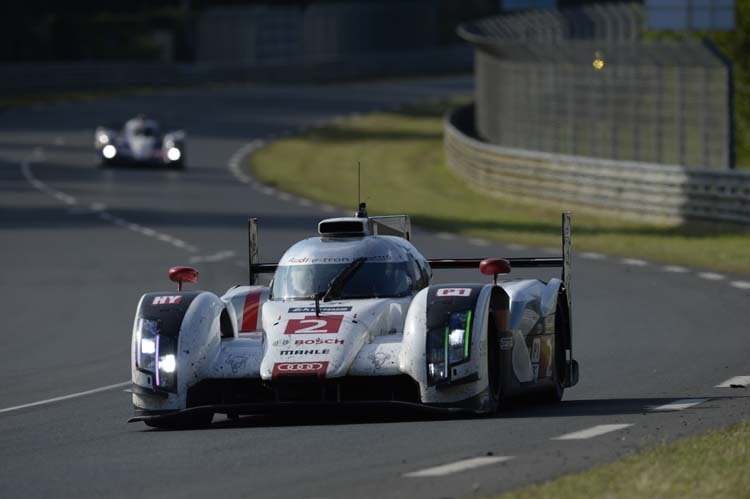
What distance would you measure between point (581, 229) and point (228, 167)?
1975 cm

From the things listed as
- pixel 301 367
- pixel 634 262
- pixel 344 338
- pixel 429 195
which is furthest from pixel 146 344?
pixel 429 195

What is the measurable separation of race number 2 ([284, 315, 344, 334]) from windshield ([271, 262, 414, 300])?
68cm

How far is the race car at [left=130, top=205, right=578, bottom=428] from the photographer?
11977 mm

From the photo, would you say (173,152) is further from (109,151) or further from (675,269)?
(675,269)

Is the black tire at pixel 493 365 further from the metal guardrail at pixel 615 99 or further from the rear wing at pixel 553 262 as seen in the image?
the metal guardrail at pixel 615 99

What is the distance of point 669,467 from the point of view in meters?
9.41

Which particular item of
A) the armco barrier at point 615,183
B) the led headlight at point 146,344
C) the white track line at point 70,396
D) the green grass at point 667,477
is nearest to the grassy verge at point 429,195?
the armco barrier at point 615,183

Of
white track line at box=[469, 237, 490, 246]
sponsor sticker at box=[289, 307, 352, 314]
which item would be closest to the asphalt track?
white track line at box=[469, 237, 490, 246]

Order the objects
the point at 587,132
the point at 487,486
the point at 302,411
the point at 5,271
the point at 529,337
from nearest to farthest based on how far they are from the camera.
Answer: the point at 487,486
the point at 302,411
the point at 529,337
the point at 5,271
the point at 587,132

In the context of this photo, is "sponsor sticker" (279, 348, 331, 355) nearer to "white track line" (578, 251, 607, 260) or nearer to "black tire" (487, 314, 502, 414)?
"black tire" (487, 314, 502, 414)

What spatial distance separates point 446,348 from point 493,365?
58 centimetres

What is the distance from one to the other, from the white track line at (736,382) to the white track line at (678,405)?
1104mm

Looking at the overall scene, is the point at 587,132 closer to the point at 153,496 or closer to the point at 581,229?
the point at 581,229

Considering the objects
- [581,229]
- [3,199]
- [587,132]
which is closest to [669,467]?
[581,229]
